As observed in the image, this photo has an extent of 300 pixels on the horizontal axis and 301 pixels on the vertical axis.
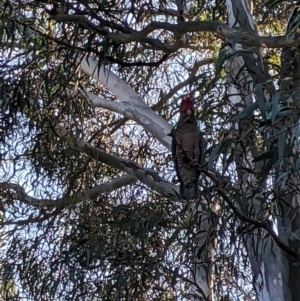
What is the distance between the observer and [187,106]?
251cm

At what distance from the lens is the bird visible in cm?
228

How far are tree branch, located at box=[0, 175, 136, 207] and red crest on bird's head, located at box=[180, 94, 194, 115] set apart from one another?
87cm

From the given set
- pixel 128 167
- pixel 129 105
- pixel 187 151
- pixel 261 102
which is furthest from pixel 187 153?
pixel 129 105

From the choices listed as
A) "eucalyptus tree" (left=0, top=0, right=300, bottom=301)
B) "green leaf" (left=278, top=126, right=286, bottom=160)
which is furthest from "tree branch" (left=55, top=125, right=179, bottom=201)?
"green leaf" (left=278, top=126, right=286, bottom=160)

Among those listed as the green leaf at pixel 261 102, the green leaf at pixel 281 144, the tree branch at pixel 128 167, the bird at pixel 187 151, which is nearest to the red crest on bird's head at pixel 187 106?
the bird at pixel 187 151

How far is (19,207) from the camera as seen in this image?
344 centimetres

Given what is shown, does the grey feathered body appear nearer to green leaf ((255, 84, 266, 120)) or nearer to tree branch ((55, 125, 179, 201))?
tree branch ((55, 125, 179, 201))

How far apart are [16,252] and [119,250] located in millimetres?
785

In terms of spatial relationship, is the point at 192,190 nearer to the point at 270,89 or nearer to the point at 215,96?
the point at 215,96

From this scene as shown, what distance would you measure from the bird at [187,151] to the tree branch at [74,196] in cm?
83

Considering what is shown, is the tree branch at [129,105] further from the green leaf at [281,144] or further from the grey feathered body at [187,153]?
the green leaf at [281,144]

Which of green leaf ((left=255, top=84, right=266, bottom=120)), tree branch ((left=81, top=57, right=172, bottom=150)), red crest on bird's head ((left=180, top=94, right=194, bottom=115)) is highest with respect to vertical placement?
tree branch ((left=81, top=57, right=172, bottom=150))

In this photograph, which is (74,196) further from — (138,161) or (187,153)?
(187,153)

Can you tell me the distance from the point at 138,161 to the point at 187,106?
1032 mm
